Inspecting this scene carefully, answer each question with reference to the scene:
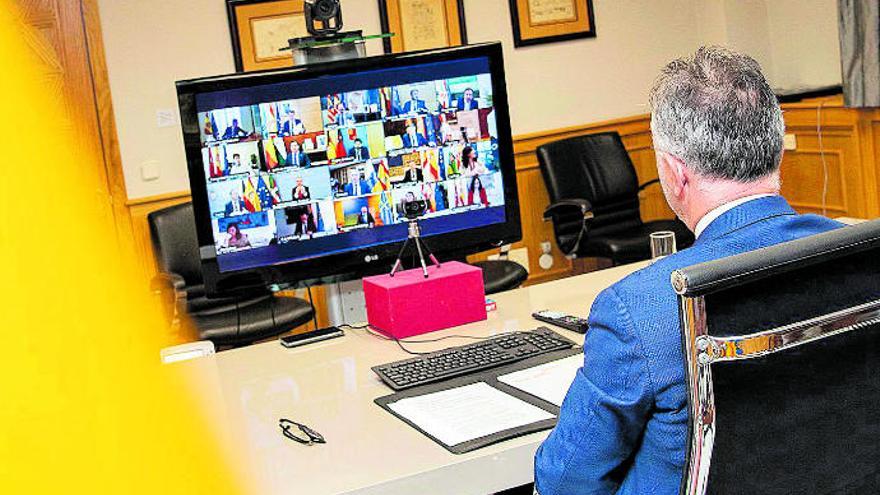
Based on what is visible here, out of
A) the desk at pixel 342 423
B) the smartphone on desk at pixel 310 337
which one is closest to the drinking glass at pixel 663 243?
the desk at pixel 342 423

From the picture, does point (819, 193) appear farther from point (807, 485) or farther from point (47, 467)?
point (47, 467)

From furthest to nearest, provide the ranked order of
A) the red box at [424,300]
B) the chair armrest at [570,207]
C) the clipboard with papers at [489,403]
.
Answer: the chair armrest at [570,207] < the red box at [424,300] < the clipboard with papers at [489,403]

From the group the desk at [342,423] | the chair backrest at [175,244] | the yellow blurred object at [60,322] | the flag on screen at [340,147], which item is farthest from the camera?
the chair backrest at [175,244]

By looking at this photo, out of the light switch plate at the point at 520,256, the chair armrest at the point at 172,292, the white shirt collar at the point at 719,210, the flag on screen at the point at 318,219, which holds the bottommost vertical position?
the light switch plate at the point at 520,256

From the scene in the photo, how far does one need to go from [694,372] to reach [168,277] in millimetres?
3215

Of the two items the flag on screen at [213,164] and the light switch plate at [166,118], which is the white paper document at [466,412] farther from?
the light switch plate at [166,118]

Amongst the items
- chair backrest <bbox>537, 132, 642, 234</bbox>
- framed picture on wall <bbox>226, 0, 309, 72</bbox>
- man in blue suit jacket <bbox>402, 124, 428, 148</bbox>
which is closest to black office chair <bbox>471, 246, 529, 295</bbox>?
chair backrest <bbox>537, 132, 642, 234</bbox>

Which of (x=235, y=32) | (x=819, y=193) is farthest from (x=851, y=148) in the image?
(x=235, y=32)

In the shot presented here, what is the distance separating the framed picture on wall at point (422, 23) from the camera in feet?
16.9

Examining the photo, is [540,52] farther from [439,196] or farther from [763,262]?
[763,262]

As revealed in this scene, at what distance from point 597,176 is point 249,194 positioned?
2.99 meters

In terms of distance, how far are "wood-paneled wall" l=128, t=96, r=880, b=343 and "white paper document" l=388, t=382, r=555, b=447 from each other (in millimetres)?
2678

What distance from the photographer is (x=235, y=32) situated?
4887 mm

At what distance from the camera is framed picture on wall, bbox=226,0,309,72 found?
4.89 meters
